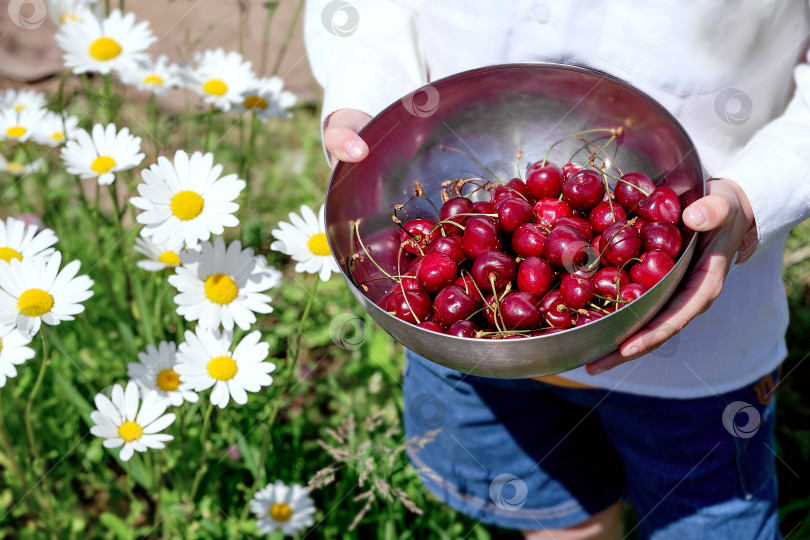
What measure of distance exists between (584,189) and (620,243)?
104 millimetres

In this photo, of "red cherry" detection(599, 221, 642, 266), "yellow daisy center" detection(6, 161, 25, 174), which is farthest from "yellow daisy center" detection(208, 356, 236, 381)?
"yellow daisy center" detection(6, 161, 25, 174)

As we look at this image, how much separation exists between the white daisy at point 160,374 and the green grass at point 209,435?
104mm

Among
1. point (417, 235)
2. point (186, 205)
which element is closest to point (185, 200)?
point (186, 205)

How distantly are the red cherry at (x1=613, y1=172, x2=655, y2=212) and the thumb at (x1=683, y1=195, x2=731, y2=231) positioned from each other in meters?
0.16

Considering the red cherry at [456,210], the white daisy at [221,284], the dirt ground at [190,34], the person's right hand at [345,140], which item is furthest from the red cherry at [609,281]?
→ the dirt ground at [190,34]

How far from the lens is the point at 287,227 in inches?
42.9

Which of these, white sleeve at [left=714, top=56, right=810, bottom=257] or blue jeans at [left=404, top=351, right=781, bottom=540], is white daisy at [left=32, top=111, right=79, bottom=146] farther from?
white sleeve at [left=714, top=56, right=810, bottom=257]

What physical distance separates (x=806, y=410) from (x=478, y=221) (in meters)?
1.29

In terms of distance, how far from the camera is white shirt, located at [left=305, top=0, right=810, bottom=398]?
92 centimetres

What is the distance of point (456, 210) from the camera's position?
102 cm

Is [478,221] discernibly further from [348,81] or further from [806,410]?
[806,410]

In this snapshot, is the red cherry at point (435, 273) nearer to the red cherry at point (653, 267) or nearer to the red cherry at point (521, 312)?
the red cherry at point (521, 312)

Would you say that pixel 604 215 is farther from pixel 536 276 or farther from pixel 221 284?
pixel 221 284

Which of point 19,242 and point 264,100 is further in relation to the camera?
point 264,100
